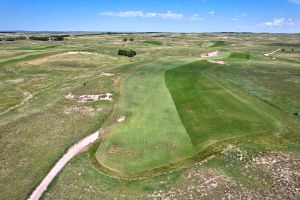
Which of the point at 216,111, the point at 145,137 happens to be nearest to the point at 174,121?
the point at 145,137

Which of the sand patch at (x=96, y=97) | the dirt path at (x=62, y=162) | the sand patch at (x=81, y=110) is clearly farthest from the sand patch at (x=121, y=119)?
the sand patch at (x=96, y=97)

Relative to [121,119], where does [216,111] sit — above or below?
above

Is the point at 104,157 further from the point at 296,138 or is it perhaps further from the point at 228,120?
the point at 296,138

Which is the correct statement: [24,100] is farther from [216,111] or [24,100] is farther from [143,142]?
[216,111]

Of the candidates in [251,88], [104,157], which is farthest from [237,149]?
[251,88]

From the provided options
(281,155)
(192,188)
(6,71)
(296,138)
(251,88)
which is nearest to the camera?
(192,188)

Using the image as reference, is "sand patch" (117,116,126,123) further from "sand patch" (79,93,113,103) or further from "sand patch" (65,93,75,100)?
"sand patch" (65,93,75,100)

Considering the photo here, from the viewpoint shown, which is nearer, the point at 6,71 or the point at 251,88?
the point at 251,88

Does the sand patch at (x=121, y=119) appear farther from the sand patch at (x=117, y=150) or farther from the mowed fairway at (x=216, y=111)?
the sand patch at (x=117, y=150)
